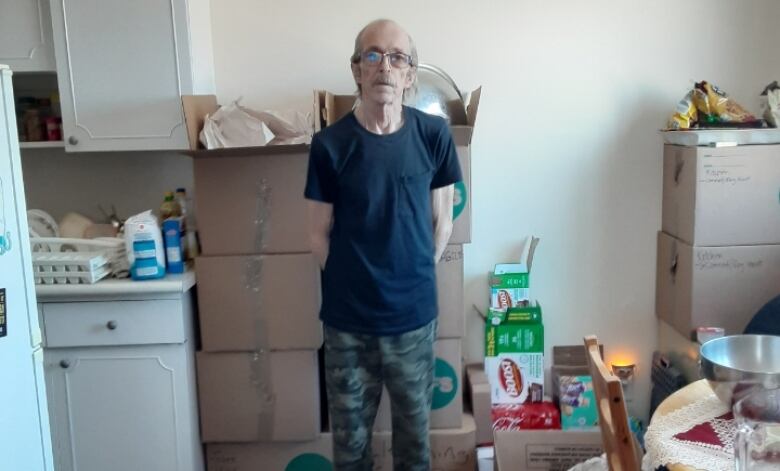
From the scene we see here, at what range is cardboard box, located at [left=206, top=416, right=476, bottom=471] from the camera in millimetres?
2184

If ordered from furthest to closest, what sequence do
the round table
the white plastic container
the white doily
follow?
the white plastic container → the round table → the white doily

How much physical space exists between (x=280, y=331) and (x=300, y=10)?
3.75 ft

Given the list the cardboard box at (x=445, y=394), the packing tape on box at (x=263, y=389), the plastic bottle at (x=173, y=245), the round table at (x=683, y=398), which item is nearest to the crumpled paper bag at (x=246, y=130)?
the plastic bottle at (x=173, y=245)

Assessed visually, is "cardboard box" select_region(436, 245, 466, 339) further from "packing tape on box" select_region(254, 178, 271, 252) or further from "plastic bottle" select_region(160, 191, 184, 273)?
"plastic bottle" select_region(160, 191, 184, 273)

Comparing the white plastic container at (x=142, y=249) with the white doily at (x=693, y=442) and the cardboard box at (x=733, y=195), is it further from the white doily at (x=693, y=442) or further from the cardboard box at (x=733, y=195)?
the cardboard box at (x=733, y=195)

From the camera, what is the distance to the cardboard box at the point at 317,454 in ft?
7.16

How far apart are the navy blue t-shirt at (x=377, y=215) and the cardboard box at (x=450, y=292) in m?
0.30

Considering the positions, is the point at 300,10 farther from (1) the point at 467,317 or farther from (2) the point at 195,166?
(1) the point at 467,317

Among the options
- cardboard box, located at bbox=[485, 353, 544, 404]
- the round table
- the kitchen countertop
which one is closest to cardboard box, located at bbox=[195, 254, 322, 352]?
the kitchen countertop

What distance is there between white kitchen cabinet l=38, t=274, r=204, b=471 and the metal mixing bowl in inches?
37.8

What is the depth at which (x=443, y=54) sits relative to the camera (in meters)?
2.35

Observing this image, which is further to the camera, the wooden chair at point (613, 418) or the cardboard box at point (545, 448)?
the cardboard box at point (545, 448)

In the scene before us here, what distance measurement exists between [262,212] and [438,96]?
69 cm

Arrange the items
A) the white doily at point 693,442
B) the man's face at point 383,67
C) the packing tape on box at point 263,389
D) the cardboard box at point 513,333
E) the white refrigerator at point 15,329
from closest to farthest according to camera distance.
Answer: the white doily at point 693,442 < the white refrigerator at point 15,329 < the man's face at point 383,67 < the packing tape on box at point 263,389 < the cardboard box at point 513,333
